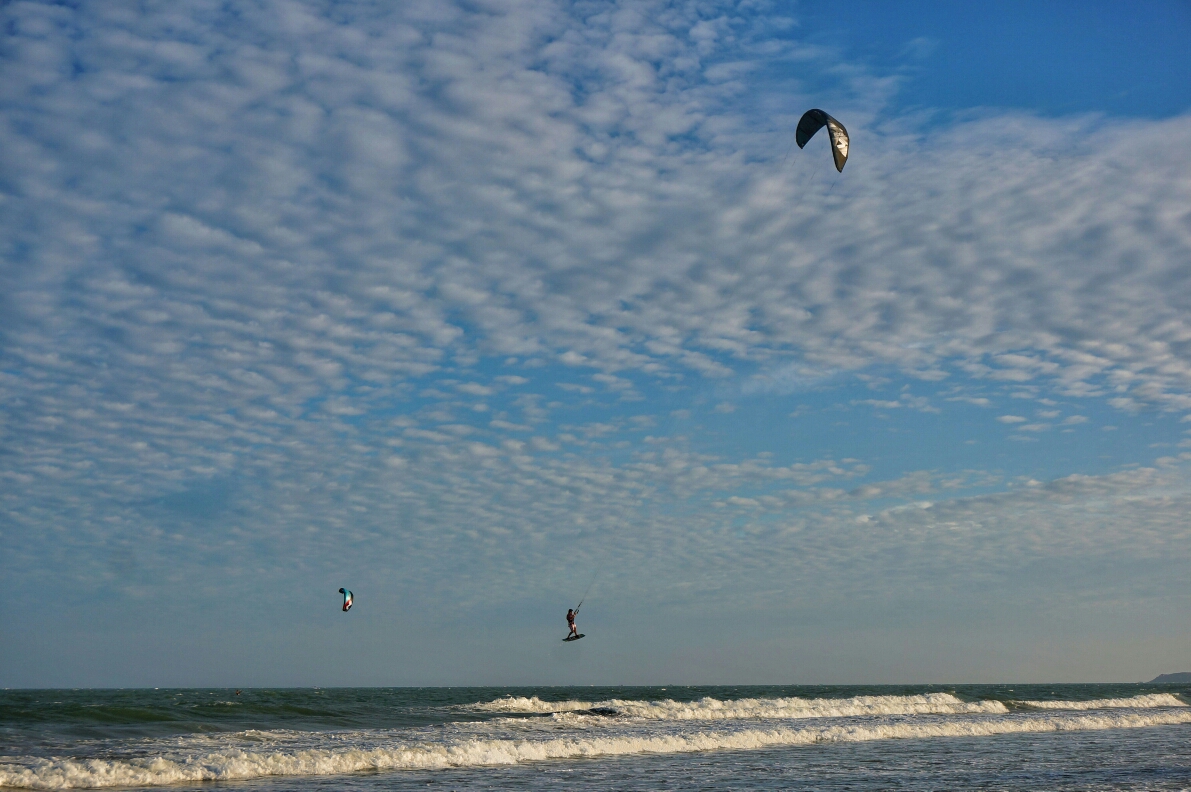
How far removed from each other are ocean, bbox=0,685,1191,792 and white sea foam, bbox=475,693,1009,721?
36.5 inches

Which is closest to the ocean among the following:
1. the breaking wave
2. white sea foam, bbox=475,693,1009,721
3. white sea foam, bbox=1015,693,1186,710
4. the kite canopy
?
the breaking wave

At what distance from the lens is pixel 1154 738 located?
94.5 ft

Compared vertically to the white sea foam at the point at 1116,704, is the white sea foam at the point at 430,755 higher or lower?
lower

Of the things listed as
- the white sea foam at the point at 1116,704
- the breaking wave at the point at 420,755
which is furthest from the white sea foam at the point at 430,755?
the white sea foam at the point at 1116,704

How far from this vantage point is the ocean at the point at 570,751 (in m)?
17.6

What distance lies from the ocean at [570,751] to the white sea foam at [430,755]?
0.05 m

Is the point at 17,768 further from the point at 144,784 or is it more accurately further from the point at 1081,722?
the point at 1081,722

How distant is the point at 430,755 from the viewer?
2108 centimetres

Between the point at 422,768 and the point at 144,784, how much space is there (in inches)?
228

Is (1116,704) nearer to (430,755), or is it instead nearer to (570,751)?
(570,751)

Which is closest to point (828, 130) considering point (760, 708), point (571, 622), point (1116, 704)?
point (571, 622)

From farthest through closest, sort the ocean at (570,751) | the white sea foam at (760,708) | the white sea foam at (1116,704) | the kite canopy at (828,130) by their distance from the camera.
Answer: the white sea foam at (1116,704) → the white sea foam at (760,708) → the kite canopy at (828,130) → the ocean at (570,751)

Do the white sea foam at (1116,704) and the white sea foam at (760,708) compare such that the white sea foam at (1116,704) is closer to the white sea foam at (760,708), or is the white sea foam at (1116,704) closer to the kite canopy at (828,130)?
the white sea foam at (760,708)

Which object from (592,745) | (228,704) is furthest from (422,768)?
(228,704)
